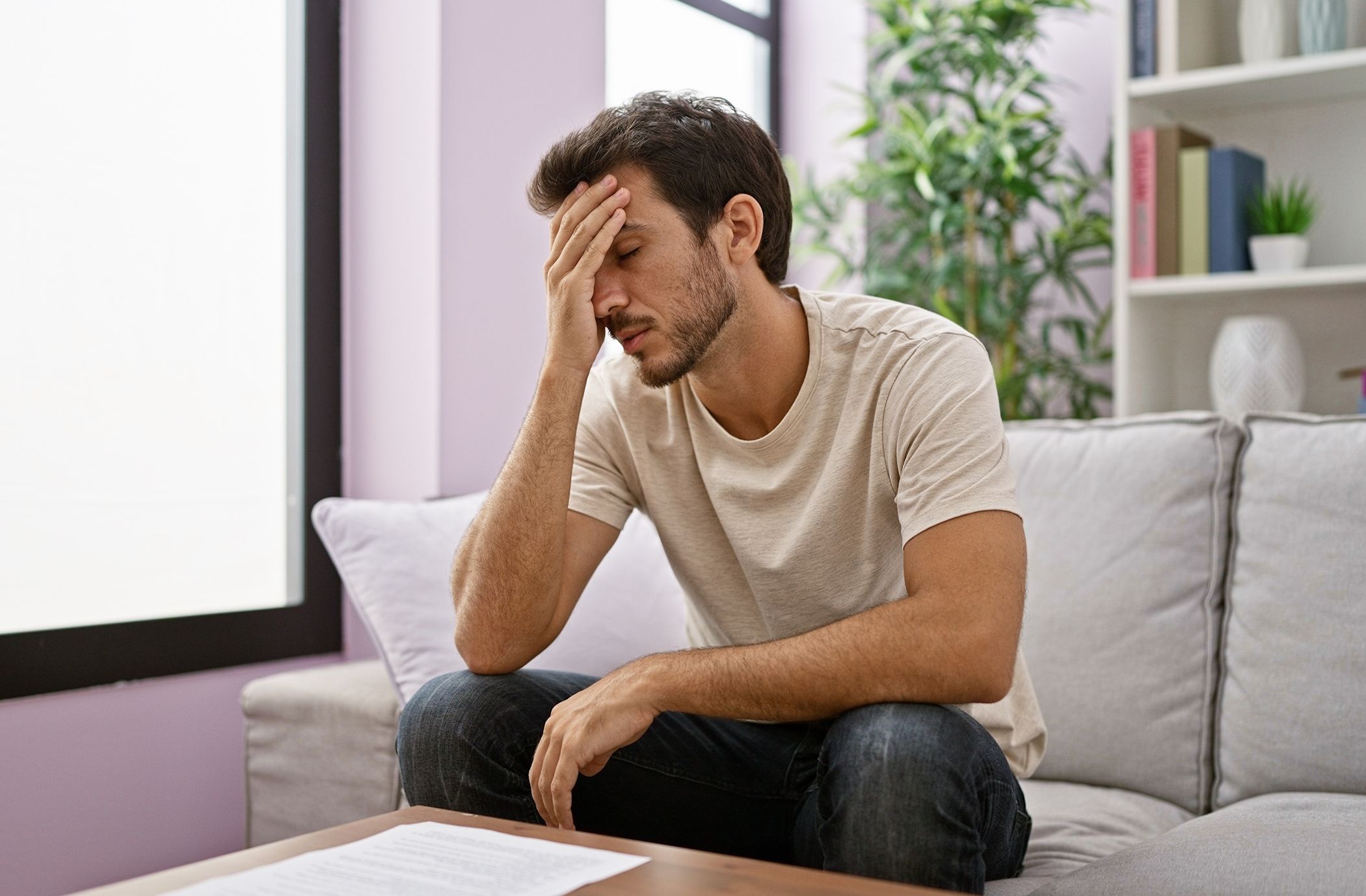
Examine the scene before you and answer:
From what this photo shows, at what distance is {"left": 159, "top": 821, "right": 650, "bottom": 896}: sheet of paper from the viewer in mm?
842

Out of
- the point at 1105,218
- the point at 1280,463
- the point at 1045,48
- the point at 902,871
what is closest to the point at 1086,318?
the point at 1105,218

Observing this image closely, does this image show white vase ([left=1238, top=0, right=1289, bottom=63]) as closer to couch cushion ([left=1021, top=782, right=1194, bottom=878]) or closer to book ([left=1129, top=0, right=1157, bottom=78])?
book ([left=1129, top=0, right=1157, bottom=78])

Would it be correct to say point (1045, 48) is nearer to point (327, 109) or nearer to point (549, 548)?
point (327, 109)

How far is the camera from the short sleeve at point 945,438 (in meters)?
1.26

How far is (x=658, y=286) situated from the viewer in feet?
4.85

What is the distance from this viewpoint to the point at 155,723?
194 cm

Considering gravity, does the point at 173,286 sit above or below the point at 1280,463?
above

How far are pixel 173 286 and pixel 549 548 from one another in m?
0.96

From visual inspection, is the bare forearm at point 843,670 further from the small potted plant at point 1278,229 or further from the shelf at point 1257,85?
the shelf at point 1257,85

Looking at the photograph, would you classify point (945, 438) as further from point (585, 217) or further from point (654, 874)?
point (654, 874)

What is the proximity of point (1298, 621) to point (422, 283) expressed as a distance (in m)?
1.46

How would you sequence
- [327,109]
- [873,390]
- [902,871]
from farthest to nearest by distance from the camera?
[327,109], [873,390], [902,871]

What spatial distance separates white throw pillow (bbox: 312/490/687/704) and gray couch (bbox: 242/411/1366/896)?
0.29ft

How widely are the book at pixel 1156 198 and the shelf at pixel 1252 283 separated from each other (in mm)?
36
